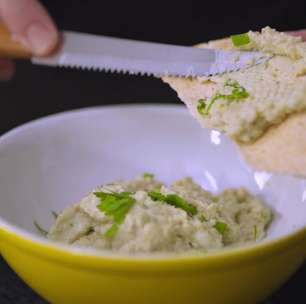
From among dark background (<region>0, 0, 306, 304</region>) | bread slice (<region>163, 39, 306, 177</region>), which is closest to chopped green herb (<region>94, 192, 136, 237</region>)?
bread slice (<region>163, 39, 306, 177</region>)

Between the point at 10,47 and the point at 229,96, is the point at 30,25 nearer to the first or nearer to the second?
the point at 10,47

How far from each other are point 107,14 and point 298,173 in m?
1.12

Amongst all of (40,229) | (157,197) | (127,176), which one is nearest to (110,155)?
(127,176)

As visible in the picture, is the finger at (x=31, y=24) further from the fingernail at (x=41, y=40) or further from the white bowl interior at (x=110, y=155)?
the white bowl interior at (x=110, y=155)

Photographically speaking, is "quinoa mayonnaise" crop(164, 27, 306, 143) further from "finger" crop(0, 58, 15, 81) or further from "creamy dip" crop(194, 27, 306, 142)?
"finger" crop(0, 58, 15, 81)

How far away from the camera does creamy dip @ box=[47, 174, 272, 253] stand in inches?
40.5

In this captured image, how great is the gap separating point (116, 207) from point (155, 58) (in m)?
0.33

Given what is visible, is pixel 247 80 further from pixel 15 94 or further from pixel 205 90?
pixel 15 94

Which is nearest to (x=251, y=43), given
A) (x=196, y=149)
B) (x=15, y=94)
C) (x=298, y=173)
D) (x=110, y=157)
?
(x=298, y=173)

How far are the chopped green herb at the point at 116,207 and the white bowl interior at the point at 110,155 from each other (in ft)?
0.98

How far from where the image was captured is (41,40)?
1294 mm

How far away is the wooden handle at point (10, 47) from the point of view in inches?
50.9

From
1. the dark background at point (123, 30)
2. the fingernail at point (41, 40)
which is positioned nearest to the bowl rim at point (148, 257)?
the fingernail at point (41, 40)

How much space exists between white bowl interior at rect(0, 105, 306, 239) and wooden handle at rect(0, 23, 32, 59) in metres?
0.20
